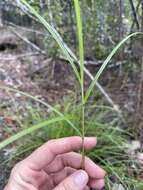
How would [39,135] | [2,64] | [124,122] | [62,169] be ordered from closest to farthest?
[62,169] → [39,135] → [124,122] → [2,64]

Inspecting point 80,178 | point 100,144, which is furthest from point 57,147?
point 100,144

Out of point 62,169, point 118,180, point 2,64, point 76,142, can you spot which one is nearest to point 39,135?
point 118,180

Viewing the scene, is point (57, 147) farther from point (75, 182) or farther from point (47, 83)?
point (47, 83)

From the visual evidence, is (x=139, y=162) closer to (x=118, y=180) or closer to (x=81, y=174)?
(x=118, y=180)

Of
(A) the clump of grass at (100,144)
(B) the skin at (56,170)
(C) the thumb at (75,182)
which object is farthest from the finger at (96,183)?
(A) the clump of grass at (100,144)

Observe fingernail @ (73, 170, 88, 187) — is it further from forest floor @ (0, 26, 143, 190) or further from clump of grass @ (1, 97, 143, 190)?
forest floor @ (0, 26, 143, 190)

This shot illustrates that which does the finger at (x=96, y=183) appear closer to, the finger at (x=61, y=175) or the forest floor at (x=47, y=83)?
the finger at (x=61, y=175)

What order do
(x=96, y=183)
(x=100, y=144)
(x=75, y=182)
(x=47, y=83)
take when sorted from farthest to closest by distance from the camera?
(x=47, y=83) → (x=100, y=144) → (x=96, y=183) → (x=75, y=182)
